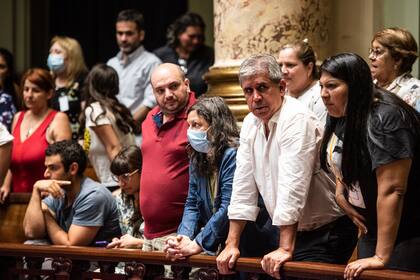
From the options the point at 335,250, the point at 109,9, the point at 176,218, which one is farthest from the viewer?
the point at 109,9

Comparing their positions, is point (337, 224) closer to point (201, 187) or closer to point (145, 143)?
point (201, 187)

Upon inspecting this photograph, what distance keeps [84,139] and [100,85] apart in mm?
459

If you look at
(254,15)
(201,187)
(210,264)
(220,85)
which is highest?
(254,15)

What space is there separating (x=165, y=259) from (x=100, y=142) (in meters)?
2.01

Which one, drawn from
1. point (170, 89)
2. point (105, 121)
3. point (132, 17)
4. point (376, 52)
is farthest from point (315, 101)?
point (132, 17)

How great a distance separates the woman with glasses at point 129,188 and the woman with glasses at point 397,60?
5.12 ft

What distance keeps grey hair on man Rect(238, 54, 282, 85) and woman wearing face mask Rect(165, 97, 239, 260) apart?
464mm

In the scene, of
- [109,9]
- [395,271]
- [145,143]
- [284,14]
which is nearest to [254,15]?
[284,14]

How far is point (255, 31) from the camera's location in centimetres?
628

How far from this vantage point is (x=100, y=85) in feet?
22.8

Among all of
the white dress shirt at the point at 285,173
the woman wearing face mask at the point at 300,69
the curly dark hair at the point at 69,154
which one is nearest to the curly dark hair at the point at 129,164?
the curly dark hair at the point at 69,154

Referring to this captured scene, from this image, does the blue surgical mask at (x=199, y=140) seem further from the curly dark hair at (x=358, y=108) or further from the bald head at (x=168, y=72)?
the curly dark hair at (x=358, y=108)

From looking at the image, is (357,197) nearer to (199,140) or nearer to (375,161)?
(375,161)

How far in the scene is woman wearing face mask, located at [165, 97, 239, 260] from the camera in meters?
5.09
